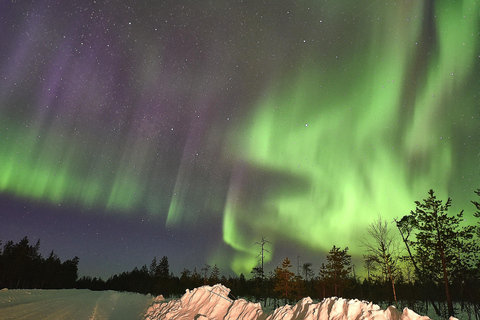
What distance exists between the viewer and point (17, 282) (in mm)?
76938

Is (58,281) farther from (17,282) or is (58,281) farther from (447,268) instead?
(447,268)

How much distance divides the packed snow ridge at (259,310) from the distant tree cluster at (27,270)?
7648 cm

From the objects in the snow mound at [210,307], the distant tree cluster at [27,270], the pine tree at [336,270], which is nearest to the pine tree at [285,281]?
the pine tree at [336,270]

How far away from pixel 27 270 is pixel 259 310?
3732 inches

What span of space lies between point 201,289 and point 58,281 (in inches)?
4639

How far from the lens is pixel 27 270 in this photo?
7856 cm

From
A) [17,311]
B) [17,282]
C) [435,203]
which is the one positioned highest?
[435,203]

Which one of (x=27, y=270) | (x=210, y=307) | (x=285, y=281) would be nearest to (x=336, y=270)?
(x=285, y=281)

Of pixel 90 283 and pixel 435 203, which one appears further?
pixel 90 283

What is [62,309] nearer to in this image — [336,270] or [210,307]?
[210,307]

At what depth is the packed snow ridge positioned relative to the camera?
8.17 m

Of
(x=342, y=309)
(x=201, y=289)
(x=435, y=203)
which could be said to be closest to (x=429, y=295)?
(x=435, y=203)

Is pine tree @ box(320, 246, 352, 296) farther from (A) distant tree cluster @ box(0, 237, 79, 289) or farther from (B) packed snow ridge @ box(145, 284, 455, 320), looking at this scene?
(A) distant tree cluster @ box(0, 237, 79, 289)

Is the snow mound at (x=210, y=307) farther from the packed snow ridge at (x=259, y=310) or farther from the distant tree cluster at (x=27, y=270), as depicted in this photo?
the distant tree cluster at (x=27, y=270)
